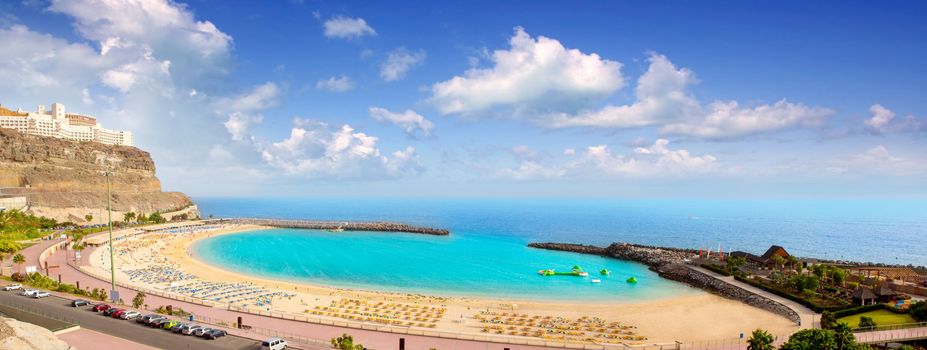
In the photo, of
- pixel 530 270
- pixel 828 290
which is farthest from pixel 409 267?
pixel 828 290

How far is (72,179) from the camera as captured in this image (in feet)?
425

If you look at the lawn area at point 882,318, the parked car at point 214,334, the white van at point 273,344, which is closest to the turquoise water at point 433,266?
the lawn area at point 882,318

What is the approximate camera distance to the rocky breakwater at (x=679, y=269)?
49.4 meters

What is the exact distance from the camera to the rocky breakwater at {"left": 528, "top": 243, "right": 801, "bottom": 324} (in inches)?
1945

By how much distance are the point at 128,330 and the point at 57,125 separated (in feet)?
591

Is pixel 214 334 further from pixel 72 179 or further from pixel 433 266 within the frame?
pixel 72 179

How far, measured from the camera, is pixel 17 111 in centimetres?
16450

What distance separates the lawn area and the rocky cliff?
150 m

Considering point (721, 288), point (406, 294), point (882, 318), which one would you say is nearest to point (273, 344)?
point (406, 294)

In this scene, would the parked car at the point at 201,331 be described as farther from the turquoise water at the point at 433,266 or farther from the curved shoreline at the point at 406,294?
the turquoise water at the point at 433,266

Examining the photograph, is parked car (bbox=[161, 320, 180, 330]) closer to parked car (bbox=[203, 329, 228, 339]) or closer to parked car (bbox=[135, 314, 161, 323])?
parked car (bbox=[135, 314, 161, 323])

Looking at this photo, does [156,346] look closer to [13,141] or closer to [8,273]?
[8,273]

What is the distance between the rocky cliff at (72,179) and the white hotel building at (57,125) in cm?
1608

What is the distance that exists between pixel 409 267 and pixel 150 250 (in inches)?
1931
